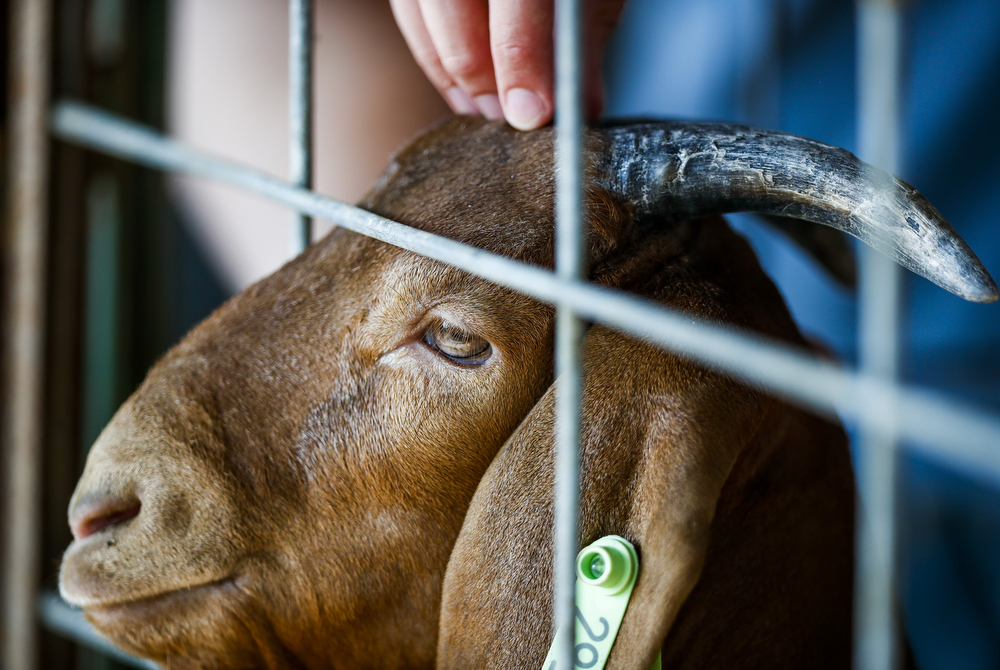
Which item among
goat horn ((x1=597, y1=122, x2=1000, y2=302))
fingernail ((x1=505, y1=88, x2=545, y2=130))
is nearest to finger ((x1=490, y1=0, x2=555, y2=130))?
fingernail ((x1=505, y1=88, x2=545, y2=130))

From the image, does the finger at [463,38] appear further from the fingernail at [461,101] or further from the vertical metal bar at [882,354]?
the vertical metal bar at [882,354]

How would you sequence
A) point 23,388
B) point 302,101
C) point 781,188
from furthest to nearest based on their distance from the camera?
point 23,388, point 302,101, point 781,188

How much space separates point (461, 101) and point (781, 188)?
86 cm

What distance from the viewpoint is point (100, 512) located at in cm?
152

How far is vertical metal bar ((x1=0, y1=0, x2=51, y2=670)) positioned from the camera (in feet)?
8.47

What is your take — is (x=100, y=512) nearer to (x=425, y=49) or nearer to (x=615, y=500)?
(x=615, y=500)

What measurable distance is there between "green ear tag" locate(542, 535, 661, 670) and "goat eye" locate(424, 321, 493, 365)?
0.45 meters

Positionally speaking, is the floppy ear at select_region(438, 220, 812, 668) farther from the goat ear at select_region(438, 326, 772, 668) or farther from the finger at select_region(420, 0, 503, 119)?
the finger at select_region(420, 0, 503, 119)

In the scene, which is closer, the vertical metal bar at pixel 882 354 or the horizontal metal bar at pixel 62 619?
the vertical metal bar at pixel 882 354

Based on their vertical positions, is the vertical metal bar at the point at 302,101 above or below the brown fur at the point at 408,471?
above

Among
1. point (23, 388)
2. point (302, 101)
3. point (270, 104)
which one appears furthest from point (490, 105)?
point (270, 104)

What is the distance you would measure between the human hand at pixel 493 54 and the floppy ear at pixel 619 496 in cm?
51

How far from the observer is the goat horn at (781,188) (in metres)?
1.11

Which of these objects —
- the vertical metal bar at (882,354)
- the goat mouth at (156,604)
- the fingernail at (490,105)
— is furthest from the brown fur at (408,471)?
the vertical metal bar at (882,354)
